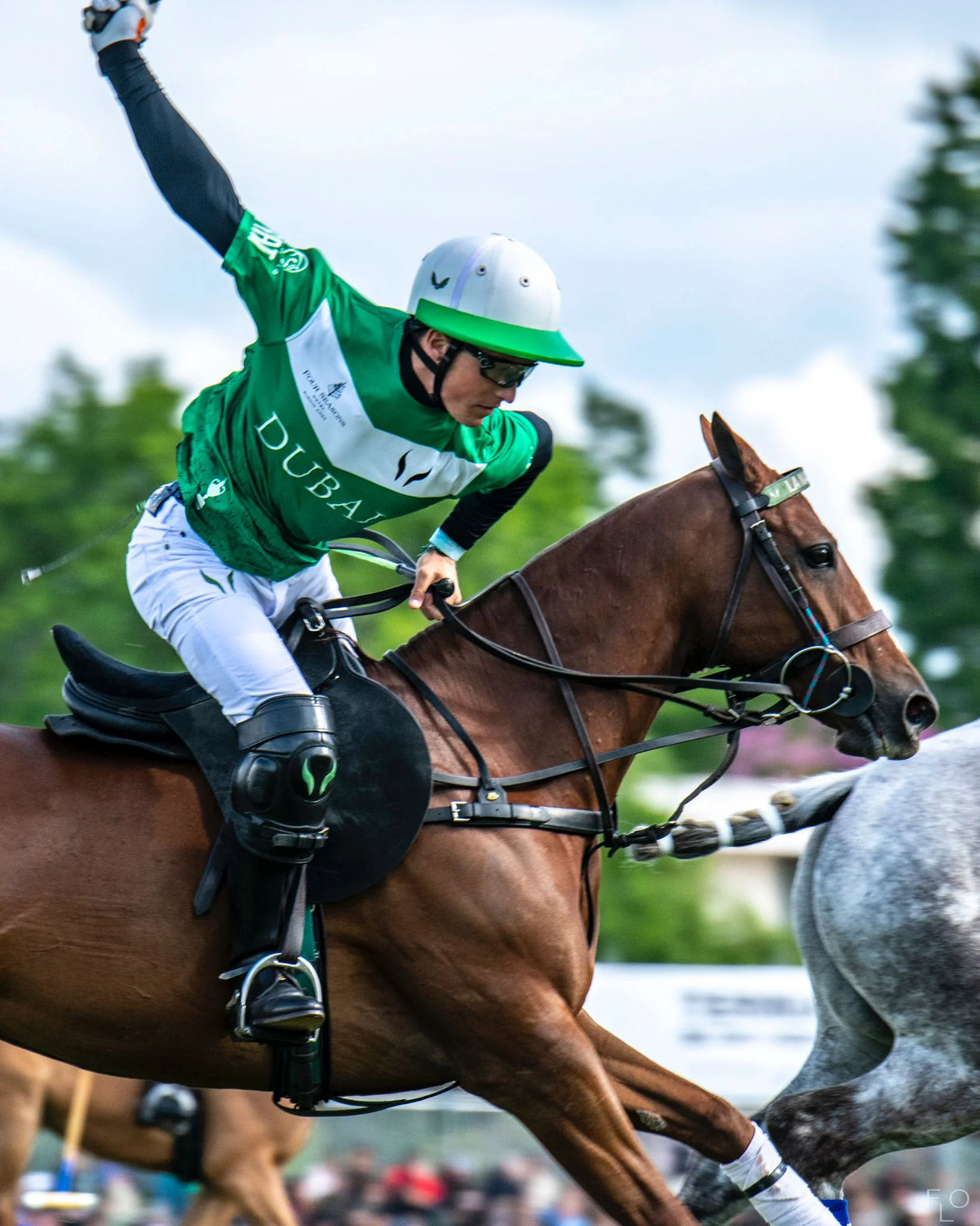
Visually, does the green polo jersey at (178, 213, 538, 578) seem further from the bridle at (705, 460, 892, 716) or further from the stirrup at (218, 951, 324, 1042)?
the stirrup at (218, 951, 324, 1042)

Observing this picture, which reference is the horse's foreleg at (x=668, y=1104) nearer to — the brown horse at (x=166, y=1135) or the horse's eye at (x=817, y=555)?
the horse's eye at (x=817, y=555)

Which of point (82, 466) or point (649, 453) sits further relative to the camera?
point (649, 453)

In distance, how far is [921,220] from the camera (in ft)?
105

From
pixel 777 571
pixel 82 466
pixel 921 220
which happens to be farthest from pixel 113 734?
pixel 921 220

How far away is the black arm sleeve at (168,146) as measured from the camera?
13.7 ft

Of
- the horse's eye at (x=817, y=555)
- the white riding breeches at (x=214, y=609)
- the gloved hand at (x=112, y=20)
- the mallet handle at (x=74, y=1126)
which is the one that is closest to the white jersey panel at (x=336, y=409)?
the white riding breeches at (x=214, y=609)

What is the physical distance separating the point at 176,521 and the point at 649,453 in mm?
58577

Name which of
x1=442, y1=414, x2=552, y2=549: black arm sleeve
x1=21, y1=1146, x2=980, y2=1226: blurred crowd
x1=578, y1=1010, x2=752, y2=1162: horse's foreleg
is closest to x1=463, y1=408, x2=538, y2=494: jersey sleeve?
x1=442, y1=414, x2=552, y2=549: black arm sleeve

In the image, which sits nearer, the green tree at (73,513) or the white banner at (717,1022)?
the white banner at (717,1022)

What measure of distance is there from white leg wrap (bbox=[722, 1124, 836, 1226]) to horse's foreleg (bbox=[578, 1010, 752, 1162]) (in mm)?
38

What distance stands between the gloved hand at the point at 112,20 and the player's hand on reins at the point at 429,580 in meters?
1.70

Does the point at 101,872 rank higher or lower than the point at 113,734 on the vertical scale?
lower

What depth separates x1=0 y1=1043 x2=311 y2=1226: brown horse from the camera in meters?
8.45

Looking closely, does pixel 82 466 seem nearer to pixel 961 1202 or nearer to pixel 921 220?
pixel 921 220
